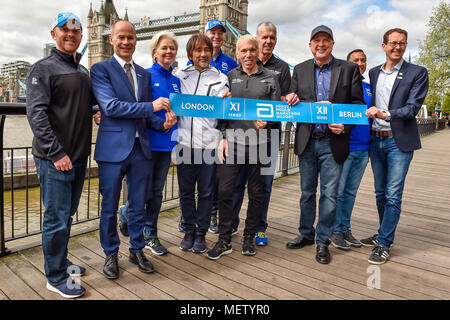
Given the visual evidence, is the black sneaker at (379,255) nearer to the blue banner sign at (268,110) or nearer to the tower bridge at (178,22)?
the blue banner sign at (268,110)


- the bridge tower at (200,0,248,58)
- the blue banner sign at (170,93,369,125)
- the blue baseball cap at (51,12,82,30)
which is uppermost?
the bridge tower at (200,0,248,58)

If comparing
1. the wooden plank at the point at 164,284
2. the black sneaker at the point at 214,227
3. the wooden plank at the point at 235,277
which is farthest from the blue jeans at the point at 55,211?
the black sneaker at the point at 214,227

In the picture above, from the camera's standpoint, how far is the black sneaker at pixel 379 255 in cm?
306

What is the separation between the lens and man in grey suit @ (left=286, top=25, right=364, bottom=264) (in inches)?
117

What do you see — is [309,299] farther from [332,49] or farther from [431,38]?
[431,38]

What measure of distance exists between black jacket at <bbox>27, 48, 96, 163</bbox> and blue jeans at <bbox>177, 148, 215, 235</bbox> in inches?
37.7

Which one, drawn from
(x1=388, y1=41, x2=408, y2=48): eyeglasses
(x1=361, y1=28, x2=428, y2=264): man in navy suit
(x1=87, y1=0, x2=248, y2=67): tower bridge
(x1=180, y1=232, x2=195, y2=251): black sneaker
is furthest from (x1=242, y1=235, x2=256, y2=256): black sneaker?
(x1=87, y1=0, x2=248, y2=67): tower bridge

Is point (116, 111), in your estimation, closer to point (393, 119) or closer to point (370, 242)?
point (393, 119)

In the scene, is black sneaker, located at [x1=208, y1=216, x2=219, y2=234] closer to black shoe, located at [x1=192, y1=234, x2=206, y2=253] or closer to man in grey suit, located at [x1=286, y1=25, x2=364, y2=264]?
black shoe, located at [x1=192, y1=234, x2=206, y2=253]

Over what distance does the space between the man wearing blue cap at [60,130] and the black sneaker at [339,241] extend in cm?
243

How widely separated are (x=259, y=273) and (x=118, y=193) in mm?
1357

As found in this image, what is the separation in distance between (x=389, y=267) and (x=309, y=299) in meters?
1.08

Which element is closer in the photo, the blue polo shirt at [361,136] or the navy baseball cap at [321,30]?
the navy baseball cap at [321,30]
